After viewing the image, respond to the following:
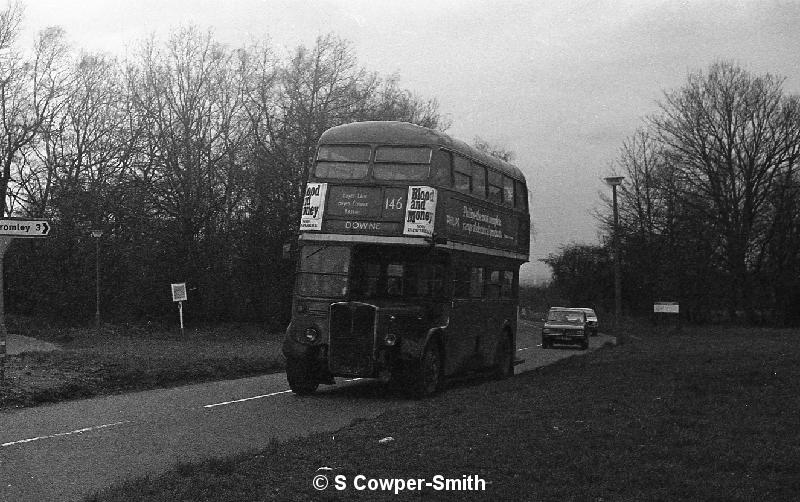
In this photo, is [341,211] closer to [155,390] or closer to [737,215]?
[155,390]

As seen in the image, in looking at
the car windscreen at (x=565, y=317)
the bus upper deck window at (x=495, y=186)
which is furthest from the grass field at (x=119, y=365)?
the car windscreen at (x=565, y=317)

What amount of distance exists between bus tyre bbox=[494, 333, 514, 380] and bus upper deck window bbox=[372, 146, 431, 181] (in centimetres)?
642

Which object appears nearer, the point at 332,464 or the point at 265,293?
the point at 332,464

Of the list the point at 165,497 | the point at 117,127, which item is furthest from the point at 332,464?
the point at 117,127

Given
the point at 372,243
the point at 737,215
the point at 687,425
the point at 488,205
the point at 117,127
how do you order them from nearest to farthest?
the point at 687,425 → the point at 372,243 → the point at 488,205 → the point at 117,127 → the point at 737,215

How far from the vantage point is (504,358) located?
22594 millimetres

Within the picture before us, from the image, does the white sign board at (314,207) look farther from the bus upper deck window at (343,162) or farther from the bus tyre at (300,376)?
the bus tyre at (300,376)

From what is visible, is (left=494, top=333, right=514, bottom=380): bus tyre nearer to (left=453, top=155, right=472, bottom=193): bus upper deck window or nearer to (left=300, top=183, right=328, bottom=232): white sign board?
Result: (left=453, top=155, right=472, bottom=193): bus upper deck window

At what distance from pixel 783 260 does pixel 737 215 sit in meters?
4.18

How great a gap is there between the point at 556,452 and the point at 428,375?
817 cm

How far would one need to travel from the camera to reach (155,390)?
18.0 m

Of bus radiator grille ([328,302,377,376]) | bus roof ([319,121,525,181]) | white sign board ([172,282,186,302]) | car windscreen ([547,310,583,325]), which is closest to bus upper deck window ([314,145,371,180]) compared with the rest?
bus roof ([319,121,525,181])

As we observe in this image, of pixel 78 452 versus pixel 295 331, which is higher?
pixel 295 331

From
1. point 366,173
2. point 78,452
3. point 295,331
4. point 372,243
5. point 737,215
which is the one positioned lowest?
point 78,452
